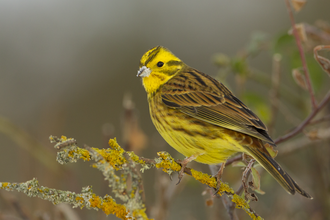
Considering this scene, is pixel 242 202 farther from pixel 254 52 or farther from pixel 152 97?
pixel 254 52

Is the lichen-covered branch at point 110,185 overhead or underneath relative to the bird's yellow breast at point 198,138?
underneath

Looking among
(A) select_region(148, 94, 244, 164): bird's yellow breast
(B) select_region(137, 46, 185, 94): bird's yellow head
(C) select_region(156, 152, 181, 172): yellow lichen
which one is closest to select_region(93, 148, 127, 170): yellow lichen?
(C) select_region(156, 152, 181, 172): yellow lichen

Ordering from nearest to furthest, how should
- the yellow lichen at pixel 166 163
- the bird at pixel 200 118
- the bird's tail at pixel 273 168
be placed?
the yellow lichen at pixel 166 163 → the bird's tail at pixel 273 168 → the bird at pixel 200 118

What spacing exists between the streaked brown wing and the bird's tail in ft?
0.25

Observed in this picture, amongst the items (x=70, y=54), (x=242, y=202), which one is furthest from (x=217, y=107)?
(x=70, y=54)

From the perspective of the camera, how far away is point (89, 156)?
1.18 metres

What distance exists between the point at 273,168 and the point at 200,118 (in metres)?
0.51

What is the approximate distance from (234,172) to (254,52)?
3.37ft

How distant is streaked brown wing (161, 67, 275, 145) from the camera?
1955 millimetres

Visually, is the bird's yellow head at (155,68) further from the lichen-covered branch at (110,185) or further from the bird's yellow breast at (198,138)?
the lichen-covered branch at (110,185)

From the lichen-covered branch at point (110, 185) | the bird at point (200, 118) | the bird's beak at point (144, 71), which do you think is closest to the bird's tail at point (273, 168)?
the bird at point (200, 118)

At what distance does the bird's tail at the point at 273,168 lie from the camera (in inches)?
64.7

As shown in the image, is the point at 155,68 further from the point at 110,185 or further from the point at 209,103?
the point at 110,185

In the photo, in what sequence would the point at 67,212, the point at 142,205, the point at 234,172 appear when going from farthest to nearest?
the point at 234,172
the point at 67,212
the point at 142,205
